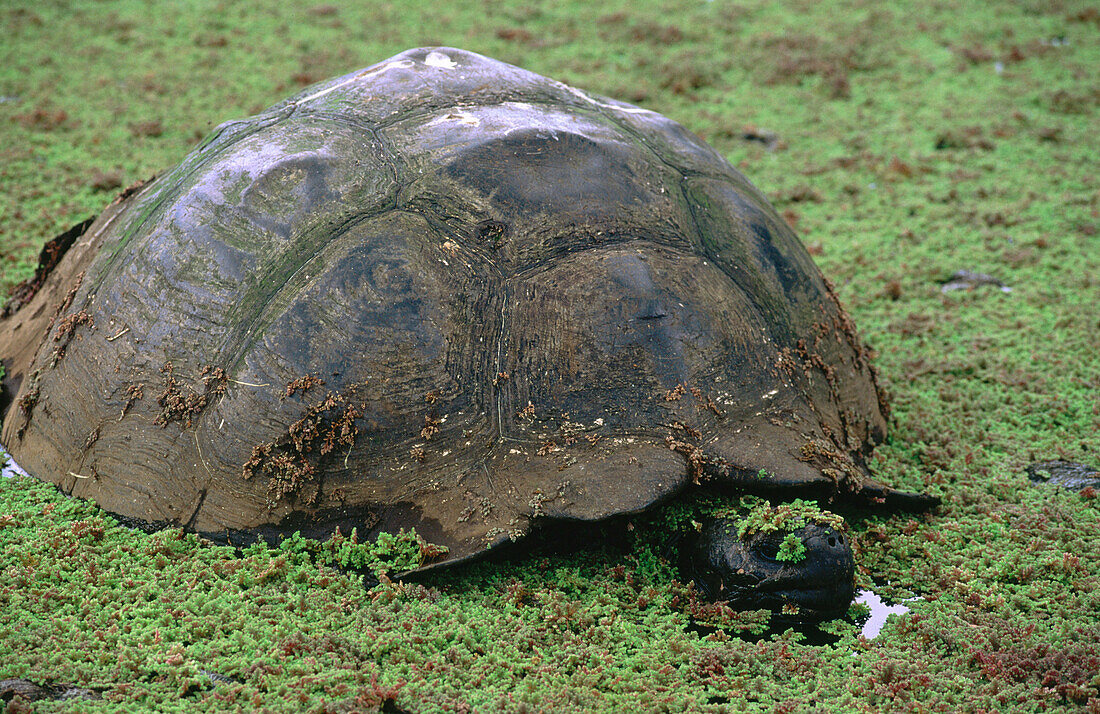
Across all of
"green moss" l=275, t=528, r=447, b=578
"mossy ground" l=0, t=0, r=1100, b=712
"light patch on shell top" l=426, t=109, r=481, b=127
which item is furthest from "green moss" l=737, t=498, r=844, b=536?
"light patch on shell top" l=426, t=109, r=481, b=127

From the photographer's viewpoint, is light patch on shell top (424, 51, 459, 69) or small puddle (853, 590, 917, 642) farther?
light patch on shell top (424, 51, 459, 69)

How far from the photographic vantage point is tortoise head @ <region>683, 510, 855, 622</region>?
2.51 metres

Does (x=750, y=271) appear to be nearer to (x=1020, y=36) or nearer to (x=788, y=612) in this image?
(x=788, y=612)

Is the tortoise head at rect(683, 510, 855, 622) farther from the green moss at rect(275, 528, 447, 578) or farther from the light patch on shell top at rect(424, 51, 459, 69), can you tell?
the light patch on shell top at rect(424, 51, 459, 69)

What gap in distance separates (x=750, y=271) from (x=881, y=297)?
1995mm

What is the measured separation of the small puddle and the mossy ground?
0.04 m

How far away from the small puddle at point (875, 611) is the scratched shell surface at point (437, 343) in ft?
1.15

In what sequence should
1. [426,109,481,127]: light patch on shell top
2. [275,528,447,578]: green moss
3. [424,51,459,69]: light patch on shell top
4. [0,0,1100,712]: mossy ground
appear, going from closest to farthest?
[0,0,1100,712]: mossy ground < [275,528,447,578]: green moss < [426,109,481,127]: light patch on shell top < [424,51,459,69]: light patch on shell top

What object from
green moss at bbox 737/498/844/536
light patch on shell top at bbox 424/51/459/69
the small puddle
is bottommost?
the small puddle

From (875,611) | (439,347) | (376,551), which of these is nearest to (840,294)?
(875,611)

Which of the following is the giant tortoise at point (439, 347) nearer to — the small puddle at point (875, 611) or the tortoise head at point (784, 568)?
the tortoise head at point (784, 568)

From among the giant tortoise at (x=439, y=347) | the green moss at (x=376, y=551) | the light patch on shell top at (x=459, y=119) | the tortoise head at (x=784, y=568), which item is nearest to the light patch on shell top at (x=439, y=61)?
the giant tortoise at (x=439, y=347)

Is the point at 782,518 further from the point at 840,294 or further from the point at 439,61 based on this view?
the point at 840,294

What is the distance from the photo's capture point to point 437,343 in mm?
2588
